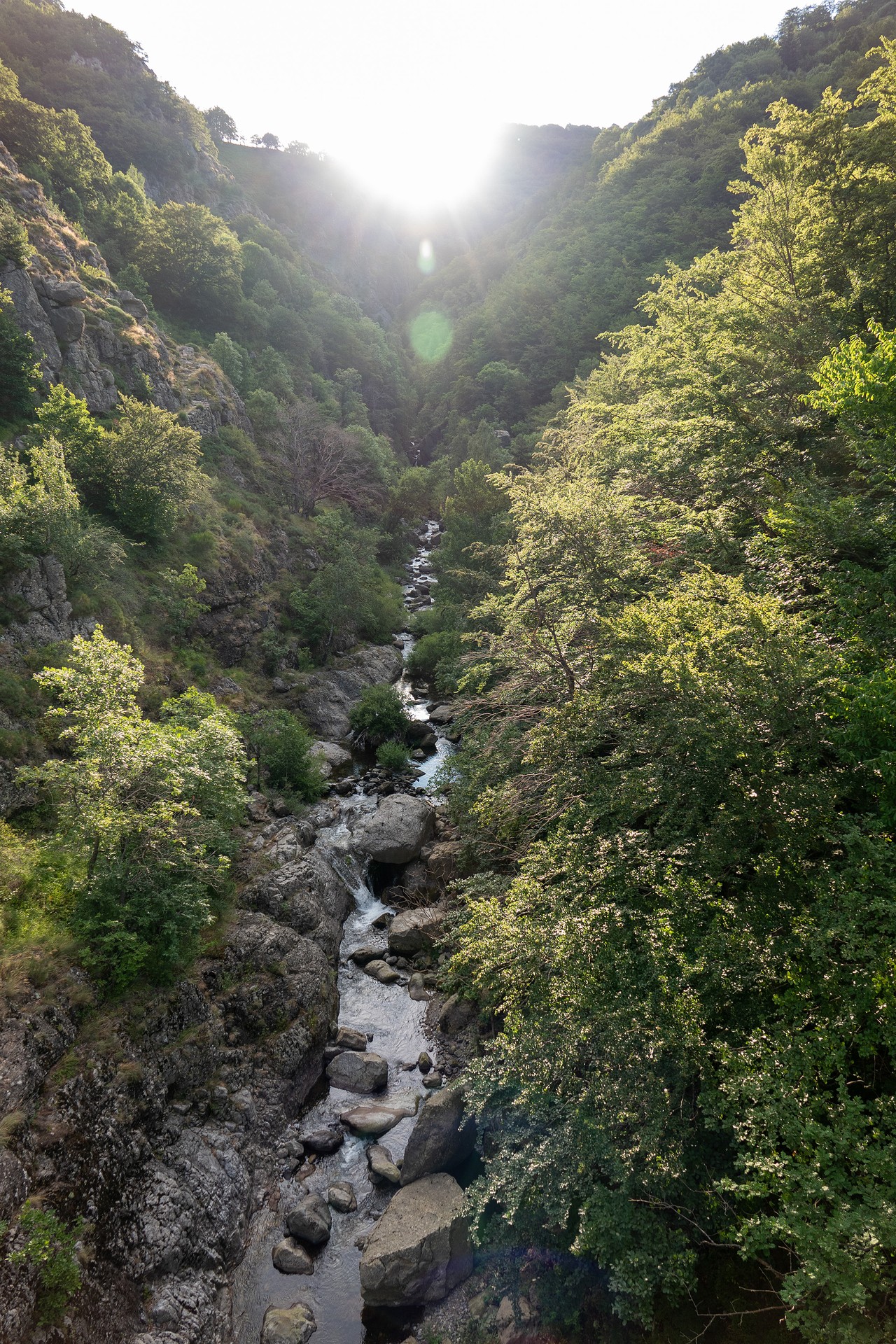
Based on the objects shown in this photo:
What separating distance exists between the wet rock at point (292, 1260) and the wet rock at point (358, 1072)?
309 centimetres

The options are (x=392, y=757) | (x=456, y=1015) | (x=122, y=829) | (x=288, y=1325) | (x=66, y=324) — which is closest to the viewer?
(x=288, y=1325)

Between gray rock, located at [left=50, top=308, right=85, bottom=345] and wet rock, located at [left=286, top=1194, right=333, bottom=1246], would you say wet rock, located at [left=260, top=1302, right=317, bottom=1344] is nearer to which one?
wet rock, located at [left=286, top=1194, right=333, bottom=1246]

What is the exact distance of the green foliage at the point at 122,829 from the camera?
10148 mm

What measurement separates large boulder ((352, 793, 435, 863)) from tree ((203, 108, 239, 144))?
122 m

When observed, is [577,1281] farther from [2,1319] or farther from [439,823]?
[439,823]

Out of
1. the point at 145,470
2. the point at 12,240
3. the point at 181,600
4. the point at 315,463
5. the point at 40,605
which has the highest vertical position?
the point at 12,240

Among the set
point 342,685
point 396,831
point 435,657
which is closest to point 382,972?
point 396,831

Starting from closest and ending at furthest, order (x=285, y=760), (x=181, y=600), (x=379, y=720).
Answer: (x=285, y=760) < (x=181, y=600) < (x=379, y=720)

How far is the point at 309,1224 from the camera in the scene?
387 inches

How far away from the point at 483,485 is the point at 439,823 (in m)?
21.6

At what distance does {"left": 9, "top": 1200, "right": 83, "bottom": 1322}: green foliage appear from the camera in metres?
7.03

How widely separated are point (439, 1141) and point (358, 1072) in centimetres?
285

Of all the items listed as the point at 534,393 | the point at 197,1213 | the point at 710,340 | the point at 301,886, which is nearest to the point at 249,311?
the point at 534,393

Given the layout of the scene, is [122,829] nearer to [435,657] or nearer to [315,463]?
[435,657]
